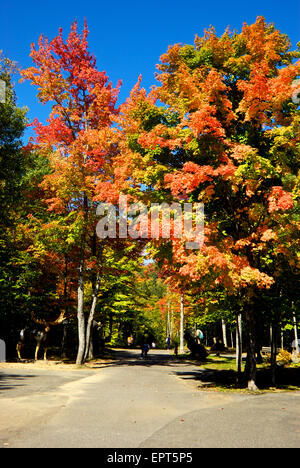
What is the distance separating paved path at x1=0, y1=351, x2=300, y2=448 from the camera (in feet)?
17.6

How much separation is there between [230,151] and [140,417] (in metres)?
7.72

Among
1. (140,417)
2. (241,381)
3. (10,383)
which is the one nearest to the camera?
(140,417)

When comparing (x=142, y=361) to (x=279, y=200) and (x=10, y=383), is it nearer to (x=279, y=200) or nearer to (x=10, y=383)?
(x=10, y=383)

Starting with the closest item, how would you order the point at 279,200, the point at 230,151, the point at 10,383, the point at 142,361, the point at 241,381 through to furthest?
the point at 279,200
the point at 230,151
the point at 10,383
the point at 241,381
the point at 142,361

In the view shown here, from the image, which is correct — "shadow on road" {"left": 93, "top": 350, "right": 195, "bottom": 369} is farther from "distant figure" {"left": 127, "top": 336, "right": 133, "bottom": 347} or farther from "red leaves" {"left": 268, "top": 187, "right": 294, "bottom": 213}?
"distant figure" {"left": 127, "top": 336, "right": 133, "bottom": 347}

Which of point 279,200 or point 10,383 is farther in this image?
point 10,383

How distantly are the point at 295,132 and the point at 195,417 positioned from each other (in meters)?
8.28

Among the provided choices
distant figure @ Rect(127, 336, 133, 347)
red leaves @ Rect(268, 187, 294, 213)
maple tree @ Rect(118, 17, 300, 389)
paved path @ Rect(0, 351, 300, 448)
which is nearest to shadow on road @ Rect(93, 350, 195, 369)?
paved path @ Rect(0, 351, 300, 448)

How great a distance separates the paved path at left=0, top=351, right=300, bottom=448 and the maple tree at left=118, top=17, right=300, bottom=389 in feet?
10.1

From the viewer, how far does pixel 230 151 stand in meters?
10.5

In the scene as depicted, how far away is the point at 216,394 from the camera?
10.6 m

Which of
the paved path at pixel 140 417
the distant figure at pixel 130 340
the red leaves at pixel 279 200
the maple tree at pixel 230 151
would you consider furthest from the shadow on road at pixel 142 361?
the distant figure at pixel 130 340

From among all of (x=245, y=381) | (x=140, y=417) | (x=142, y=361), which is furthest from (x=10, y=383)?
(x=142, y=361)
